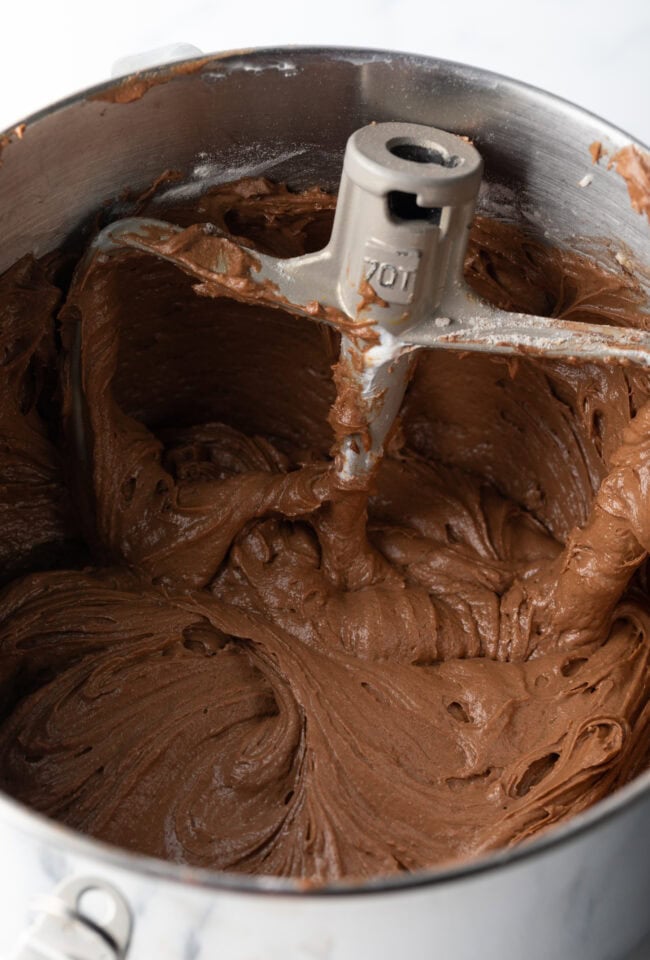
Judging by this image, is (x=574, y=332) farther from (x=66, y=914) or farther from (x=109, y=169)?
(x=66, y=914)

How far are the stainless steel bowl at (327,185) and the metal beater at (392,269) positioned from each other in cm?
8

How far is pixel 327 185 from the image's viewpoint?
127cm

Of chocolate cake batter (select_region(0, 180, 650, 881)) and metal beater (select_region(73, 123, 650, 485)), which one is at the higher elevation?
metal beater (select_region(73, 123, 650, 485))

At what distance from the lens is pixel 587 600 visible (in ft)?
4.02

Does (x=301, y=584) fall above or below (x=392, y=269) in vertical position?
below

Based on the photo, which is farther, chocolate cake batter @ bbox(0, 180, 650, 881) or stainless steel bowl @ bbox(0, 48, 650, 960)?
chocolate cake batter @ bbox(0, 180, 650, 881)

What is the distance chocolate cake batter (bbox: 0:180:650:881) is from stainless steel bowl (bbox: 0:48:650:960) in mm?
63

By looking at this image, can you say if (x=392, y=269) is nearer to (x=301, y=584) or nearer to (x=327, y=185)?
(x=327, y=185)

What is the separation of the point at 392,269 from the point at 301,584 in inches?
17.6

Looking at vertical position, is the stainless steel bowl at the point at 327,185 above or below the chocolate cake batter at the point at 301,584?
above

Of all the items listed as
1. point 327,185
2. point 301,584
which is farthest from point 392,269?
point 301,584

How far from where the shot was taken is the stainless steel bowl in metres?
A: 0.66

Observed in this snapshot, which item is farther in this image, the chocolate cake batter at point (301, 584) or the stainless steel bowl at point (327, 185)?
the chocolate cake batter at point (301, 584)

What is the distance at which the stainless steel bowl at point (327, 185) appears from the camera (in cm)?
66
